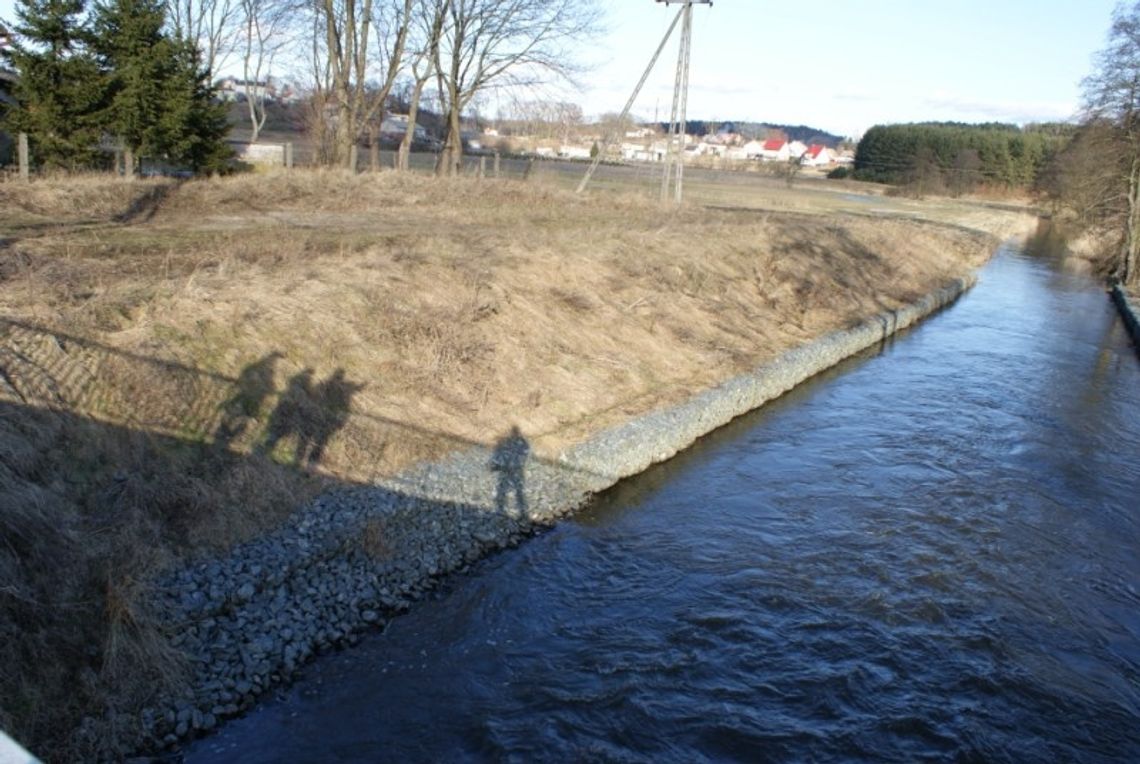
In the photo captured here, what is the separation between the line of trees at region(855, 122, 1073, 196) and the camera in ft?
317

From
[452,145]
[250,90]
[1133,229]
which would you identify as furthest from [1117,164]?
[250,90]

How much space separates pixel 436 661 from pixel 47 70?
21.6 m

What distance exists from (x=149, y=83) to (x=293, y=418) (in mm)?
17242

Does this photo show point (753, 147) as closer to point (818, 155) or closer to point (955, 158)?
point (818, 155)

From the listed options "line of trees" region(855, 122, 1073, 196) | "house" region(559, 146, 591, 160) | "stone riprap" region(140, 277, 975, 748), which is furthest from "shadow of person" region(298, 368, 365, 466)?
"line of trees" region(855, 122, 1073, 196)

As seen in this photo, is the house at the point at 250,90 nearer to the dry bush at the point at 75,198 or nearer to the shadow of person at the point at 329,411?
the dry bush at the point at 75,198

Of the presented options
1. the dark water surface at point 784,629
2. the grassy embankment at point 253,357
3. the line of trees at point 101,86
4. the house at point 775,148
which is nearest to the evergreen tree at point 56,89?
the line of trees at point 101,86

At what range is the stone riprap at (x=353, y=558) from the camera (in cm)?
760

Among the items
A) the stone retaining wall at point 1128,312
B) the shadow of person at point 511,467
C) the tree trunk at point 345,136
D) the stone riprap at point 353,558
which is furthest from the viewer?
the tree trunk at point 345,136

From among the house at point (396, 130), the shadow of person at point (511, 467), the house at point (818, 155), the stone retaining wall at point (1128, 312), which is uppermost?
the house at point (818, 155)

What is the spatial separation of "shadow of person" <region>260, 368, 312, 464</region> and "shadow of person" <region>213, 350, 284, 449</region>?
0.71 feet

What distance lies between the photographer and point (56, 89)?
74.9ft

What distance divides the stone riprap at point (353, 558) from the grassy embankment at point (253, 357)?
1.01 feet

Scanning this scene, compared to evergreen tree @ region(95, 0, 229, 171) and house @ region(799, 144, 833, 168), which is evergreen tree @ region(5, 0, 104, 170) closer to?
evergreen tree @ region(95, 0, 229, 171)
